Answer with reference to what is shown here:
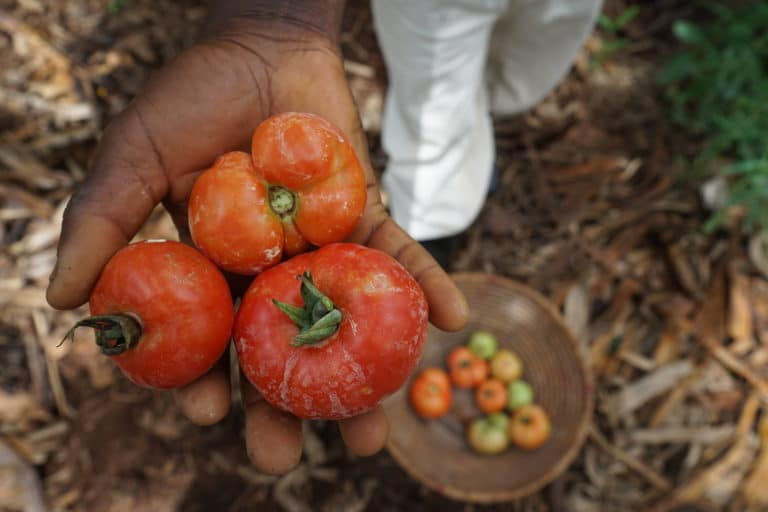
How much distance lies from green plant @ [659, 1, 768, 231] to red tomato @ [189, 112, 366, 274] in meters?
3.17

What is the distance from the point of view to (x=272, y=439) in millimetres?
2119

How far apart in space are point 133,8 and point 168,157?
2924 millimetres

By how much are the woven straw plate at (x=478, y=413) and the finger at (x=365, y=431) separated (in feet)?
4.08

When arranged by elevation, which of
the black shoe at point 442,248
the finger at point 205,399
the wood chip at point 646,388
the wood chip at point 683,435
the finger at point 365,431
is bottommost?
the wood chip at point 683,435

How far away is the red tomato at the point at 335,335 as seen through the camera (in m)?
1.84

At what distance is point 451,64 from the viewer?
3111 mm

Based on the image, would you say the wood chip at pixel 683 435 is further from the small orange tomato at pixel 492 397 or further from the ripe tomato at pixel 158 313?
the ripe tomato at pixel 158 313

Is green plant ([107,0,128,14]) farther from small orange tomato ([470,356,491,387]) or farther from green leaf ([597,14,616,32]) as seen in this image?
green leaf ([597,14,616,32])

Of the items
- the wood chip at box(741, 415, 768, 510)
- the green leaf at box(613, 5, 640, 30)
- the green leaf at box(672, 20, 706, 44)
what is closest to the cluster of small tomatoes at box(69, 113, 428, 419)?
the wood chip at box(741, 415, 768, 510)

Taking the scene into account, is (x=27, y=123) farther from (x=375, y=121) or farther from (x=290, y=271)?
(x=290, y=271)

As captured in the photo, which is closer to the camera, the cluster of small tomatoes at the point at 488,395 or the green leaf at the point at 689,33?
the cluster of small tomatoes at the point at 488,395

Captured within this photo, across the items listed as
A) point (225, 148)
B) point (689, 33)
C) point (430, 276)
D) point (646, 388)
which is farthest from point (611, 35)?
point (225, 148)

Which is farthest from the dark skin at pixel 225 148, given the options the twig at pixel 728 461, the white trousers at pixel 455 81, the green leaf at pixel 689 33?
the green leaf at pixel 689 33

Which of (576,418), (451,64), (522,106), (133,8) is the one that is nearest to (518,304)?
(576,418)
